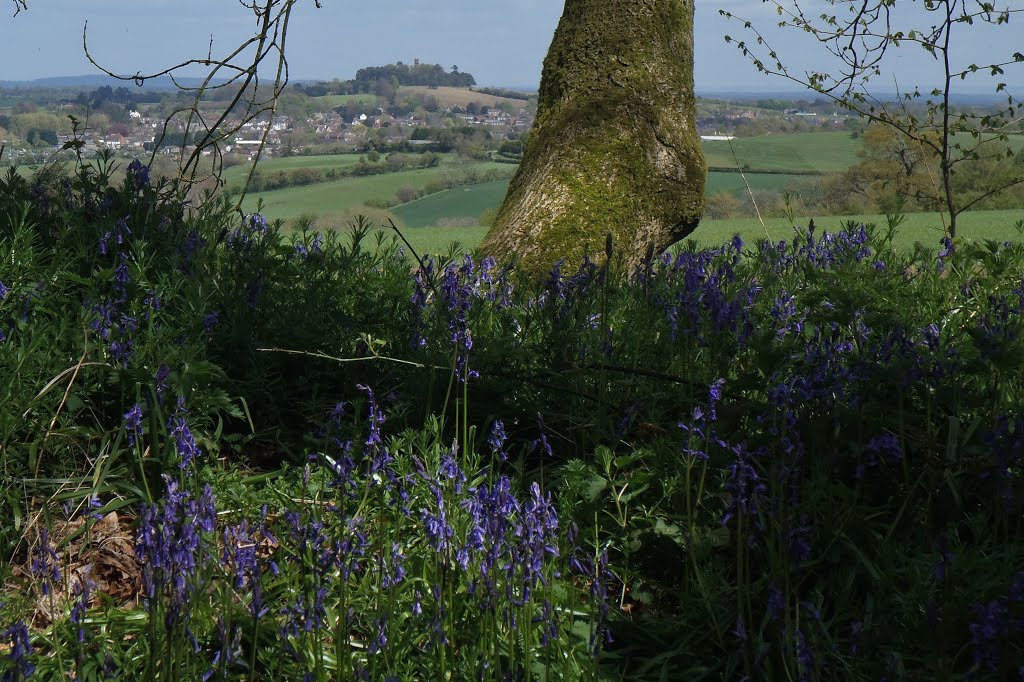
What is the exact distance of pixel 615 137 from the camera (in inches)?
245

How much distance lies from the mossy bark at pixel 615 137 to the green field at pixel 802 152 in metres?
27.2

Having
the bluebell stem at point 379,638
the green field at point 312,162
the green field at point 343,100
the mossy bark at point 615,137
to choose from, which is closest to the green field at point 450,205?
the green field at point 312,162

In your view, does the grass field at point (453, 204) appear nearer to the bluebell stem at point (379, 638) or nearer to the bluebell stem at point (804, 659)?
the bluebell stem at point (379, 638)

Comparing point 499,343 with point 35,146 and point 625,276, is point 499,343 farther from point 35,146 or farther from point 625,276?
point 35,146

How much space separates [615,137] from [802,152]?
35736 millimetres

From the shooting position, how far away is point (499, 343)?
3.79 m

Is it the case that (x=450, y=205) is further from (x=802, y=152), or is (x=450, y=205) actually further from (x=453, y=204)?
(x=802, y=152)

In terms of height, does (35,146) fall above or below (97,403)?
above

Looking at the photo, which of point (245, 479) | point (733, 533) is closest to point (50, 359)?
point (245, 479)

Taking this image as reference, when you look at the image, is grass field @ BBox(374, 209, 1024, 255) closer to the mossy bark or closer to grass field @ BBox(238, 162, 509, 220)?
the mossy bark

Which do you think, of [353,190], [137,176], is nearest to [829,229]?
[137,176]

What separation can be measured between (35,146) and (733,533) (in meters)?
6.29

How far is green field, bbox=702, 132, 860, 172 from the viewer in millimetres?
35031

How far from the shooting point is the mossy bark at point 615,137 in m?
6.04
